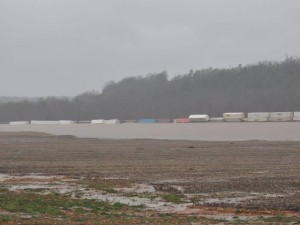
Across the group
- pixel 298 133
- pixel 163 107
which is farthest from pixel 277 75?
pixel 298 133

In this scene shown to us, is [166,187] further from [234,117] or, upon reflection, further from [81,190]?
[234,117]

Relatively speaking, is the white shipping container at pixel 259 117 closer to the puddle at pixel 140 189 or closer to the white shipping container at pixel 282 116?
the white shipping container at pixel 282 116

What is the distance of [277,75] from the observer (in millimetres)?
169000

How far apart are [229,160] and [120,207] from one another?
22.5 m

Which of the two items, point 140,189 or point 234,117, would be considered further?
point 234,117

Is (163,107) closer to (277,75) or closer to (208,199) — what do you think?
(277,75)

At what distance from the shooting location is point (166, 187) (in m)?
26.0

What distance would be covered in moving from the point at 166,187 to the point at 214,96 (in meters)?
147

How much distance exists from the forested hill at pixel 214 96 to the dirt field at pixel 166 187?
4332 inches

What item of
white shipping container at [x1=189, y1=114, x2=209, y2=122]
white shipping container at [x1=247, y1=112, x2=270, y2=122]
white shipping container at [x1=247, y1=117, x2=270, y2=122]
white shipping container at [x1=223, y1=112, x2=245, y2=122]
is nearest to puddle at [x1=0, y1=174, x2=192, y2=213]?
white shipping container at [x1=247, y1=117, x2=270, y2=122]

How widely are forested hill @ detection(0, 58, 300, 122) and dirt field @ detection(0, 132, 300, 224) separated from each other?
110 meters

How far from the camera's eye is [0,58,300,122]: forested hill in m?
156

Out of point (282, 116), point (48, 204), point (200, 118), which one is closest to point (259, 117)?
point (282, 116)

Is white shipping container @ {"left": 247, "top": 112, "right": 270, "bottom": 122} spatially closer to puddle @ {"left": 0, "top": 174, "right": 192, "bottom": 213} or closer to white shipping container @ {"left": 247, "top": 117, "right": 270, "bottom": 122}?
white shipping container @ {"left": 247, "top": 117, "right": 270, "bottom": 122}
